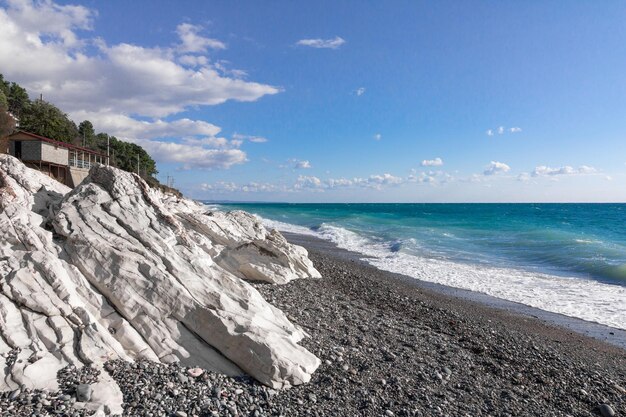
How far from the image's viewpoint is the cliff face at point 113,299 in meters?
7.20

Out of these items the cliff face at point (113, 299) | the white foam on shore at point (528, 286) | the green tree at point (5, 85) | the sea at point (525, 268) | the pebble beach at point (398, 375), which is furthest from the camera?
the green tree at point (5, 85)

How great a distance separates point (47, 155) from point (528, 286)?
34.6 m

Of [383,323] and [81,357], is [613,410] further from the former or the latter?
[81,357]

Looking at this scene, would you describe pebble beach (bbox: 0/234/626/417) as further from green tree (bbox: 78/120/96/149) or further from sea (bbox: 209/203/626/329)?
green tree (bbox: 78/120/96/149)

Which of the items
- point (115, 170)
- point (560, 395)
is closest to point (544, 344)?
point (560, 395)

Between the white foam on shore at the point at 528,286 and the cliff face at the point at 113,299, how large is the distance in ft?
41.5

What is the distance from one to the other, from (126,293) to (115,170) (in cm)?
492

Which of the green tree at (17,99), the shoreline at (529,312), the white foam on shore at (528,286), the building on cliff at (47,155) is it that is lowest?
the shoreline at (529,312)

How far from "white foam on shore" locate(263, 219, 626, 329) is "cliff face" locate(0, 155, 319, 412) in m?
12.7

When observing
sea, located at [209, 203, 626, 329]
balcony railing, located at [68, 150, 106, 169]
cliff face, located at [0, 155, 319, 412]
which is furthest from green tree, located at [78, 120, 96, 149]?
cliff face, located at [0, 155, 319, 412]

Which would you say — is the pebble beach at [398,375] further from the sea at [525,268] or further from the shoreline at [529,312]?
the sea at [525,268]

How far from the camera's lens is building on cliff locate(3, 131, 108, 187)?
33.2 metres

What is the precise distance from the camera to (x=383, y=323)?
40.3ft

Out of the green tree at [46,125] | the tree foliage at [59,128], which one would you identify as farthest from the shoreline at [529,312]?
the green tree at [46,125]
